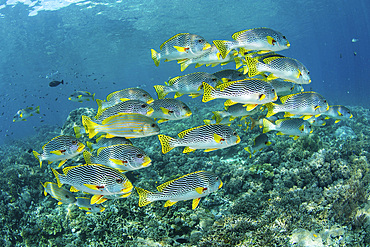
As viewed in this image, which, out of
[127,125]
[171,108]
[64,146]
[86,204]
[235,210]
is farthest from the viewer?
[235,210]

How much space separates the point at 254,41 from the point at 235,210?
3.93 m

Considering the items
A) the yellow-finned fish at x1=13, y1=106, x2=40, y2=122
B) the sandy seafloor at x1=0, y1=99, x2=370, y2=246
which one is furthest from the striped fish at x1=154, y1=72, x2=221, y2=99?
the yellow-finned fish at x1=13, y1=106, x2=40, y2=122

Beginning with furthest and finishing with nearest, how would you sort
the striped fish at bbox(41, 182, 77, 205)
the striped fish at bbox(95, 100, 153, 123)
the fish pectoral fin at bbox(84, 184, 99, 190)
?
the striped fish at bbox(41, 182, 77, 205) → the striped fish at bbox(95, 100, 153, 123) → the fish pectoral fin at bbox(84, 184, 99, 190)

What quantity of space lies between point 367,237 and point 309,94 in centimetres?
362

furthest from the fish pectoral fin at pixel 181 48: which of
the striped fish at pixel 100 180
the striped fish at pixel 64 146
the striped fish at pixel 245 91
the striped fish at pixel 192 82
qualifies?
the striped fish at pixel 64 146

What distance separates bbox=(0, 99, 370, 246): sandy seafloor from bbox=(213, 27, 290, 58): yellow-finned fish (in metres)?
3.59

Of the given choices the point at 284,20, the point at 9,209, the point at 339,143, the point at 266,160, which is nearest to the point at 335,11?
the point at 284,20

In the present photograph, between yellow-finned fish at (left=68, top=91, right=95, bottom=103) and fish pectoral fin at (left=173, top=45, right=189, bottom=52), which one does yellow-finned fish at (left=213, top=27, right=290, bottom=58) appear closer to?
fish pectoral fin at (left=173, top=45, right=189, bottom=52)

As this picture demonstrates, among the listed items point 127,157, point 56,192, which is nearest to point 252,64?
point 127,157

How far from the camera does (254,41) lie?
3.95 meters

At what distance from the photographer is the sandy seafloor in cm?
462

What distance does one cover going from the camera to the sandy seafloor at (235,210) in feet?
15.2

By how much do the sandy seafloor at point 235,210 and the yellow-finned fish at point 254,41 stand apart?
3588 millimetres

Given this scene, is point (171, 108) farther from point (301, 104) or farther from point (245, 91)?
point (301, 104)
